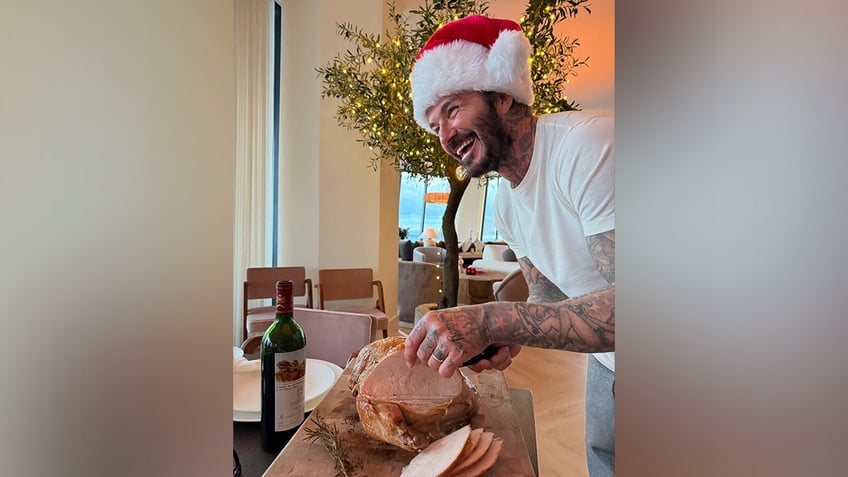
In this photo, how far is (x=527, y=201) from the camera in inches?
33.7

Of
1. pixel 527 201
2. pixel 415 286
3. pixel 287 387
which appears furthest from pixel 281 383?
pixel 415 286

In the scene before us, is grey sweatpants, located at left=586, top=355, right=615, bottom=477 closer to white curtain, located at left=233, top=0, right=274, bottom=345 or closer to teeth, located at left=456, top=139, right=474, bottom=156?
teeth, located at left=456, top=139, right=474, bottom=156

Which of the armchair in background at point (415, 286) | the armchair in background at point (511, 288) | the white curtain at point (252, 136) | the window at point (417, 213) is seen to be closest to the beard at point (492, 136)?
the armchair in background at point (511, 288)

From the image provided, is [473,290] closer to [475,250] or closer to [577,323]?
[475,250]

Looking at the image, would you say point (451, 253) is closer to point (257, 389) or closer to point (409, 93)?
point (409, 93)

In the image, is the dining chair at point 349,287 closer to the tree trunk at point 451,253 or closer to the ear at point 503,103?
the tree trunk at point 451,253

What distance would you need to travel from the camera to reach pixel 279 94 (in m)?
3.16

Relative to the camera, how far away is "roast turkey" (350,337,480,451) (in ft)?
2.30

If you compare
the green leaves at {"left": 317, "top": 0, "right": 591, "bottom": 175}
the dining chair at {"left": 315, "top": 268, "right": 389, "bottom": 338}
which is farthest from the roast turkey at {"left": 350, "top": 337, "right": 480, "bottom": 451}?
the dining chair at {"left": 315, "top": 268, "right": 389, "bottom": 338}

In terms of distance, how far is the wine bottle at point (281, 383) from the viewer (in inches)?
29.2

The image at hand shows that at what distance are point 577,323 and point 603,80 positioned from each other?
473cm

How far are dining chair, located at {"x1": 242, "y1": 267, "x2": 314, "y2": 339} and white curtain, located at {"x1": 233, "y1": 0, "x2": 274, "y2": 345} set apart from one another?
0.18m

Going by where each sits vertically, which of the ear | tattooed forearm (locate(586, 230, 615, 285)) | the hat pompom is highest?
the hat pompom
